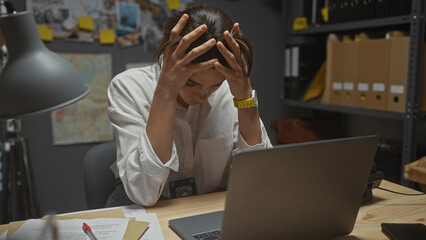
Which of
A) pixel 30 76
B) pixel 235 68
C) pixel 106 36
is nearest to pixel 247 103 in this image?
pixel 235 68

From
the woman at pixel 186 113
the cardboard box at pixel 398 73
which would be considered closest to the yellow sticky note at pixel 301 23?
the cardboard box at pixel 398 73

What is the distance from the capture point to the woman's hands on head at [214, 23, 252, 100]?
100 cm

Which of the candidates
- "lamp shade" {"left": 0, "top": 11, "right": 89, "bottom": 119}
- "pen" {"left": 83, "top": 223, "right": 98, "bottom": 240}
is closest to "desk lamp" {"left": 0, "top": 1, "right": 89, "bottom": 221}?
"lamp shade" {"left": 0, "top": 11, "right": 89, "bottom": 119}

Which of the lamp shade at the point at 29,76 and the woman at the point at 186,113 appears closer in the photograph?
the lamp shade at the point at 29,76

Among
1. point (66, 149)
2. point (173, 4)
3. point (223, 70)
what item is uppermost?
point (173, 4)

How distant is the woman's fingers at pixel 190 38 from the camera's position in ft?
3.17

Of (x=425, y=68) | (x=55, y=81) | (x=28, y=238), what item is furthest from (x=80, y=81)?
(x=425, y=68)

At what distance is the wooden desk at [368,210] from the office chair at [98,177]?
285mm

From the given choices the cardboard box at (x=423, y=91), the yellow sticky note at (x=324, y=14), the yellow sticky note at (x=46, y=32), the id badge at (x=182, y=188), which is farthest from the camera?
the yellow sticky note at (x=324, y=14)

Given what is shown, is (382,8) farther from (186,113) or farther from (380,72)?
(186,113)

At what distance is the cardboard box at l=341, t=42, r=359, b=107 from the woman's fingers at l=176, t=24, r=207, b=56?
1.27 meters

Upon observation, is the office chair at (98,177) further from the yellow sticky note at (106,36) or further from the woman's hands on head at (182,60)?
the yellow sticky note at (106,36)

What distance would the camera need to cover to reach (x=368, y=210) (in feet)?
3.22

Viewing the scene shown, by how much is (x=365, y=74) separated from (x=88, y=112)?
5.14 feet
